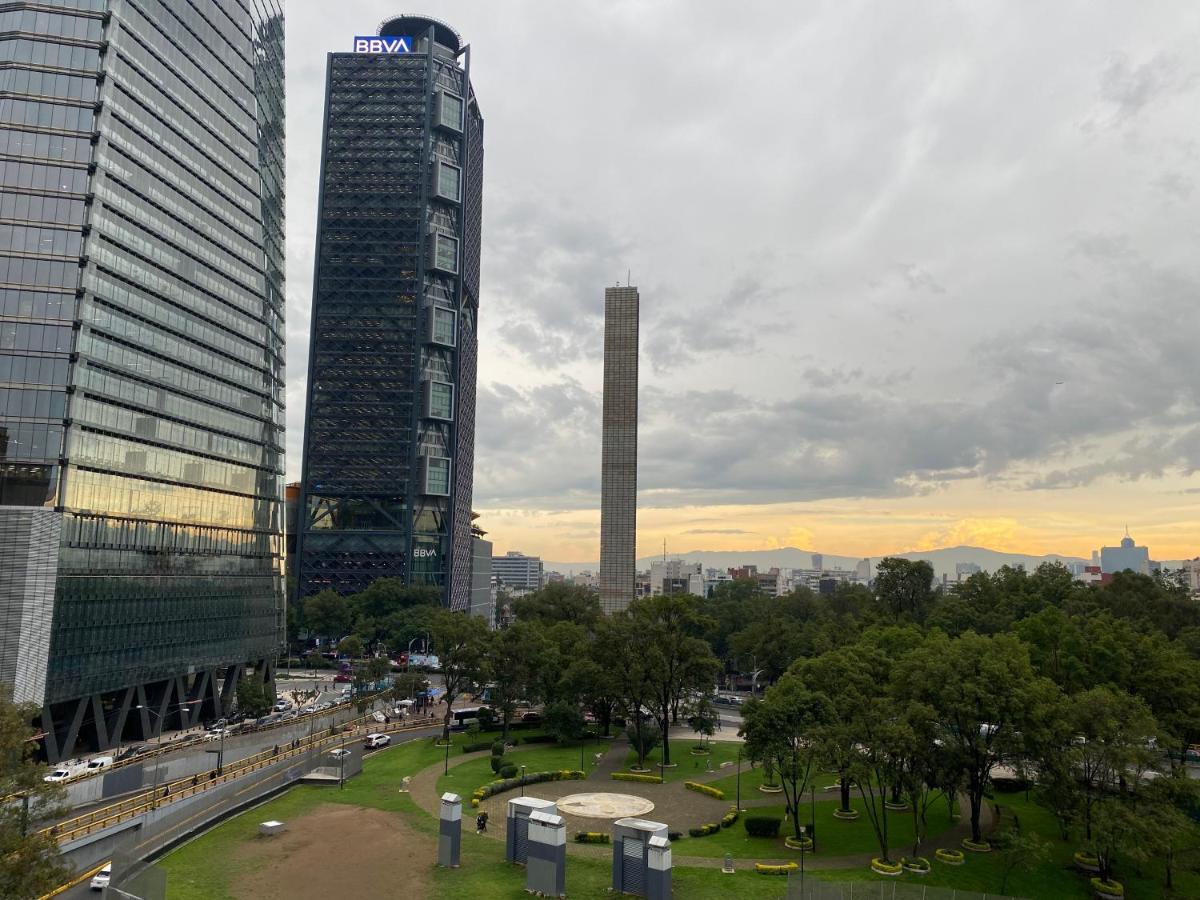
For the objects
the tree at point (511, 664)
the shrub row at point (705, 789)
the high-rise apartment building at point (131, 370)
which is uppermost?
the high-rise apartment building at point (131, 370)

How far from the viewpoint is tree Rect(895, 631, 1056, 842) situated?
164 ft

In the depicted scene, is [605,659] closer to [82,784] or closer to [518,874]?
[518,874]

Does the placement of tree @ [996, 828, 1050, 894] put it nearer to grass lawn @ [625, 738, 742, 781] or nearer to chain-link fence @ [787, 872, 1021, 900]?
chain-link fence @ [787, 872, 1021, 900]

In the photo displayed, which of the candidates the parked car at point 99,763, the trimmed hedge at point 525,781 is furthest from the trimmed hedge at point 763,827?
the parked car at point 99,763

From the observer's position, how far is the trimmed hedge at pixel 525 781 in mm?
68188

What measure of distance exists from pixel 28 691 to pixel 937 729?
242 ft

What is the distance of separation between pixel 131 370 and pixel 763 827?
78.8 meters

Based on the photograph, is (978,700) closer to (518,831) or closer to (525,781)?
(518,831)

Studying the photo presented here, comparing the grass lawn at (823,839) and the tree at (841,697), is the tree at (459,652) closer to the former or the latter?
the tree at (841,697)

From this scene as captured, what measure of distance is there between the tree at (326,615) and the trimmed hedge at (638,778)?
11323cm

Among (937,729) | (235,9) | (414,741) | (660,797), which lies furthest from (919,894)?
(235,9)

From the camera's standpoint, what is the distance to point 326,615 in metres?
175

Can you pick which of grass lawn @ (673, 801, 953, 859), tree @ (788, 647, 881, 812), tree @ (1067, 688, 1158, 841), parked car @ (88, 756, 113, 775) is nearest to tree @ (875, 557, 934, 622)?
tree @ (788, 647, 881, 812)

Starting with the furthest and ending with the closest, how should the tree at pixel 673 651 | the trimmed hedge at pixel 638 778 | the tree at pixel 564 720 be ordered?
the tree at pixel 564 720, the tree at pixel 673 651, the trimmed hedge at pixel 638 778
